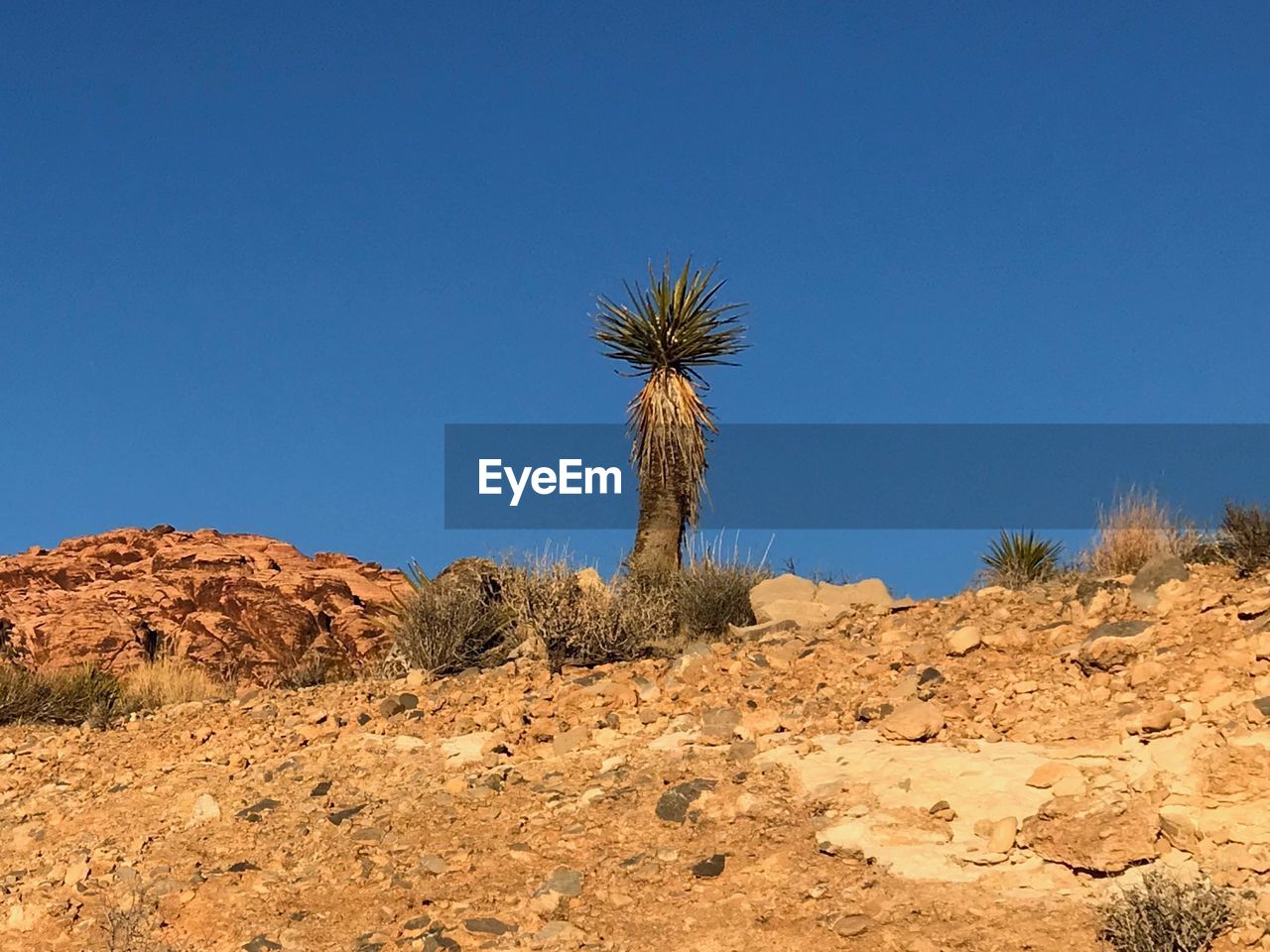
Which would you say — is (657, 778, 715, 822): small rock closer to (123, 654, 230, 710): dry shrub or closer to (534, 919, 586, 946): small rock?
(534, 919, 586, 946): small rock

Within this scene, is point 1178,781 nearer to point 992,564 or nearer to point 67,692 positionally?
point 992,564

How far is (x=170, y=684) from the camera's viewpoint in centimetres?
1522

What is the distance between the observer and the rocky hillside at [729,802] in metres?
6.43

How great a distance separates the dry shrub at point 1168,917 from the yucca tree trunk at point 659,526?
10934 millimetres

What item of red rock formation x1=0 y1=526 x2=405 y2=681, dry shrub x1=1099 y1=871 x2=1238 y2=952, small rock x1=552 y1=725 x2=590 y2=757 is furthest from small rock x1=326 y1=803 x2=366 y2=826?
red rock formation x1=0 y1=526 x2=405 y2=681

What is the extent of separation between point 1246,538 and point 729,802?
21.6ft

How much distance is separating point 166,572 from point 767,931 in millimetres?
14525

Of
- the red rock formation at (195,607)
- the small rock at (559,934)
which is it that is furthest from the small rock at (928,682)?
the red rock formation at (195,607)

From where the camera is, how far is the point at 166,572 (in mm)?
18719

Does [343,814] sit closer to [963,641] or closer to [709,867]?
[709,867]

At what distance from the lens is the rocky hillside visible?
6.43 meters

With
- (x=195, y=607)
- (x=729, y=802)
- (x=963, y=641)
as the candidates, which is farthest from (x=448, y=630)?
(x=195, y=607)

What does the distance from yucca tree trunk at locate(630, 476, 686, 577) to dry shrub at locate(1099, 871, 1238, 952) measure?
35.9 ft

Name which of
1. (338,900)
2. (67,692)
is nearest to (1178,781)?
(338,900)
